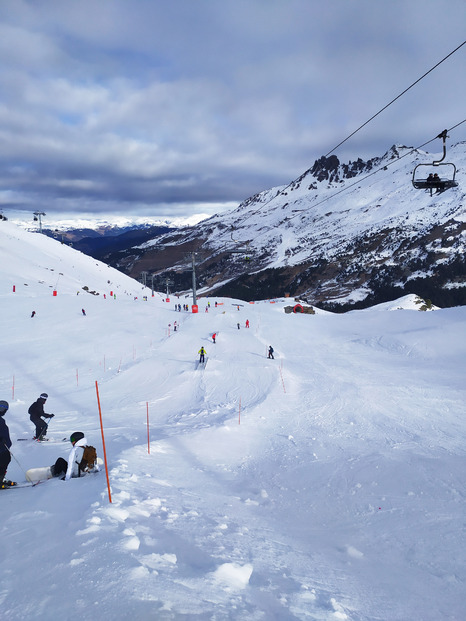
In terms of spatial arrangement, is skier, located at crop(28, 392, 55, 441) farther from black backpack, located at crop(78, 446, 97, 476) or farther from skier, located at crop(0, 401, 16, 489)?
Answer: black backpack, located at crop(78, 446, 97, 476)

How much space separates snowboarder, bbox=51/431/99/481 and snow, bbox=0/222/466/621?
13.4 inches

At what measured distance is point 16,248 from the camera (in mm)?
66125

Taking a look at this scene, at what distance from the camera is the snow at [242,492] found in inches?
163

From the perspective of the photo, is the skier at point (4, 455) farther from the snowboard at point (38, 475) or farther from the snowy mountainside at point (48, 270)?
the snowy mountainside at point (48, 270)

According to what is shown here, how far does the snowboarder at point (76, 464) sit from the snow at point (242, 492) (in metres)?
0.34

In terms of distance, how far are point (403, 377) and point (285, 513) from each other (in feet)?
47.0

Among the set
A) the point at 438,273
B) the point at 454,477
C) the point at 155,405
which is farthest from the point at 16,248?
the point at 438,273

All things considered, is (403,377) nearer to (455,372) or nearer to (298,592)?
(455,372)

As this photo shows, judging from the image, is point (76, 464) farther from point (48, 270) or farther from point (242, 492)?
point (48, 270)

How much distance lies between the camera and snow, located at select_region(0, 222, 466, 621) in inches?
163

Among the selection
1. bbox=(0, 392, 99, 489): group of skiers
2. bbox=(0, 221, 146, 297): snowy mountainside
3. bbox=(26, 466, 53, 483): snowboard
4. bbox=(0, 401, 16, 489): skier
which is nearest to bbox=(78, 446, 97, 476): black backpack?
bbox=(0, 392, 99, 489): group of skiers

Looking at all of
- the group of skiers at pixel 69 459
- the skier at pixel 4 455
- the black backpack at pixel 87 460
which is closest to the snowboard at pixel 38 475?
the group of skiers at pixel 69 459

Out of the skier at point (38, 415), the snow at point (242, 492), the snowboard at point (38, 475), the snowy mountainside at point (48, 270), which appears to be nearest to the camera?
the snow at point (242, 492)

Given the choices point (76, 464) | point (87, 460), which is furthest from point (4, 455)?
point (87, 460)
